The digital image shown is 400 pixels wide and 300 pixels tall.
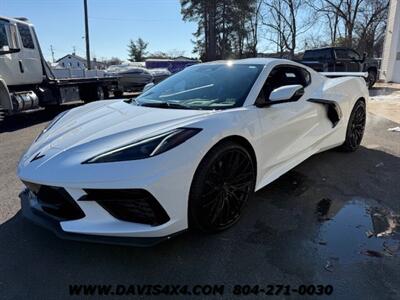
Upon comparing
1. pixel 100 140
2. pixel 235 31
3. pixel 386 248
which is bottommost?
pixel 386 248

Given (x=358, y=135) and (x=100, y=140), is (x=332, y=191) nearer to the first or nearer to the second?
(x=358, y=135)

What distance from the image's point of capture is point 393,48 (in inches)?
777

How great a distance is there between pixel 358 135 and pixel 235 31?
37.8 meters

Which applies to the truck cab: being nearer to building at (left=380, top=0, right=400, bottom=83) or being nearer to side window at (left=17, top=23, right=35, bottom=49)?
side window at (left=17, top=23, right=35, bottom=49)

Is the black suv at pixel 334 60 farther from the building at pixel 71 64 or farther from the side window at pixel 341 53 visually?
the building at pixel 71 64

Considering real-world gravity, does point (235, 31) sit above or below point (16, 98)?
above

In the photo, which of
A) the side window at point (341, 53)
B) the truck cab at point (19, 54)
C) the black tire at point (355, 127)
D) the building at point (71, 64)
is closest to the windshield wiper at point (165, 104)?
the black tire at point (355, 127)

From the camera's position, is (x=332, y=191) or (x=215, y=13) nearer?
(x=332, y=191)

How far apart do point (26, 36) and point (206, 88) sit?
7707mm

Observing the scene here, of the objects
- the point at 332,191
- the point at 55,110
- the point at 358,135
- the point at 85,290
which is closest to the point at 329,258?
the point at 332,191

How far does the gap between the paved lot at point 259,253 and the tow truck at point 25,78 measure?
5.48 meters

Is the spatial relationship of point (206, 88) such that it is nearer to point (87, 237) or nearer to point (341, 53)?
point (87, 237)

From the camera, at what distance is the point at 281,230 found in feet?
9.43

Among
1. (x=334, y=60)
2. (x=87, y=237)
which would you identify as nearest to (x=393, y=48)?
(x=334, y=60)
